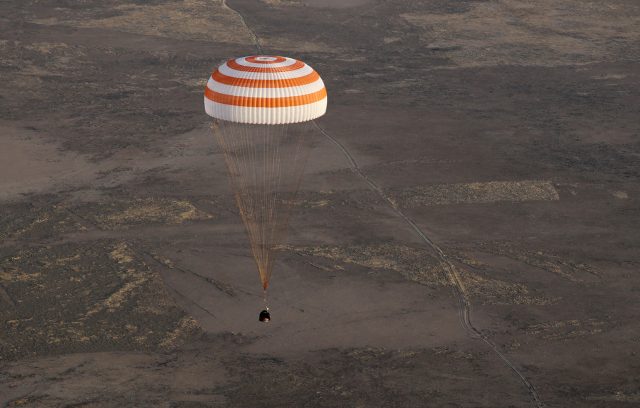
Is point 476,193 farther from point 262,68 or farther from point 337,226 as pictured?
point 262,68

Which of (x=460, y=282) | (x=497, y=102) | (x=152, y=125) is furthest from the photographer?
(x=497, y=102)

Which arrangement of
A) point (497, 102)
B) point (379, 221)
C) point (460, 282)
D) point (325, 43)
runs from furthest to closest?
point (325, 43), point (497, 102), point (379, 221), point (460, 282)

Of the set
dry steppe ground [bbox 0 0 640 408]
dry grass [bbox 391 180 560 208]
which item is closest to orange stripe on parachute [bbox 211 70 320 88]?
dry steppe ground [bbox 0 0 640 408]

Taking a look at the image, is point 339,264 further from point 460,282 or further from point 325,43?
point 325,43

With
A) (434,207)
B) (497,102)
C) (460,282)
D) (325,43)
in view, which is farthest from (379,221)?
(325,43)

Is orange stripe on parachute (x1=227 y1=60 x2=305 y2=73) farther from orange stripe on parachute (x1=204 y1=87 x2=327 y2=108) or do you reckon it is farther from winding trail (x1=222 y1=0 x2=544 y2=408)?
winding trail (x1=222 y1=0 x2=544 y2=408)

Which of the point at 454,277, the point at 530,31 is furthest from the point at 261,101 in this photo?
the point at 530,31
